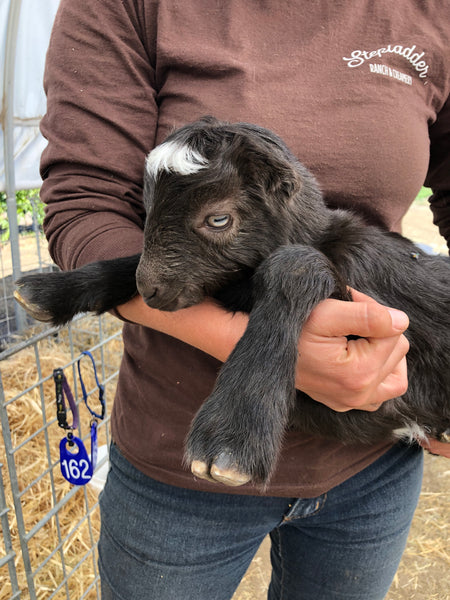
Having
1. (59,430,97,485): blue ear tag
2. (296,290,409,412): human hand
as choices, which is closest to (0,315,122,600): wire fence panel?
(59,430,97,485): blue ear tag

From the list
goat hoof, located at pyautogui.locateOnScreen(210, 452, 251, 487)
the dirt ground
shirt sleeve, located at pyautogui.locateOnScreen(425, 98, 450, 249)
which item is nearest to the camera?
goat hoof, located at pyautogui.locateOnScreen(210, 452, 251, 487)

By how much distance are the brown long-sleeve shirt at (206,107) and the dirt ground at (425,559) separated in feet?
8.14

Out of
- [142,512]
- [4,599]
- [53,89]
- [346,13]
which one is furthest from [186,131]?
[4,599]

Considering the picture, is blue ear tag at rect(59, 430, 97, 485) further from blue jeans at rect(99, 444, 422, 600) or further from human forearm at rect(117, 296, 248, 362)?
human forearm at rect(117, 296, 248, 362)

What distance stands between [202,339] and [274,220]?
0.40 meters

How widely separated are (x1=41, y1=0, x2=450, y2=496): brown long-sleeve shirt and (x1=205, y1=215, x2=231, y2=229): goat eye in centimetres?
26

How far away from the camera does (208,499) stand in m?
1.51

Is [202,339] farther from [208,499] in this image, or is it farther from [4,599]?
[4,599]

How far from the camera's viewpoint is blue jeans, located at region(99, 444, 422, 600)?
4.92 ft

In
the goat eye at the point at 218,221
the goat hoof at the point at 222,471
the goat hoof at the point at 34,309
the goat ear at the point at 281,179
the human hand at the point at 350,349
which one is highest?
the goat ear at the point at 281,179

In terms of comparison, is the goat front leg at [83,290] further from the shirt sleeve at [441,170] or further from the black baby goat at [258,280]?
the shirt sleeve at [441,170]

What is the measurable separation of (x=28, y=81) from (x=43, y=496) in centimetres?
413

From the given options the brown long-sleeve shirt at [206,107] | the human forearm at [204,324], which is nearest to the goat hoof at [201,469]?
the human forearm at [204,324]

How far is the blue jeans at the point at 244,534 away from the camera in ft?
4.92
